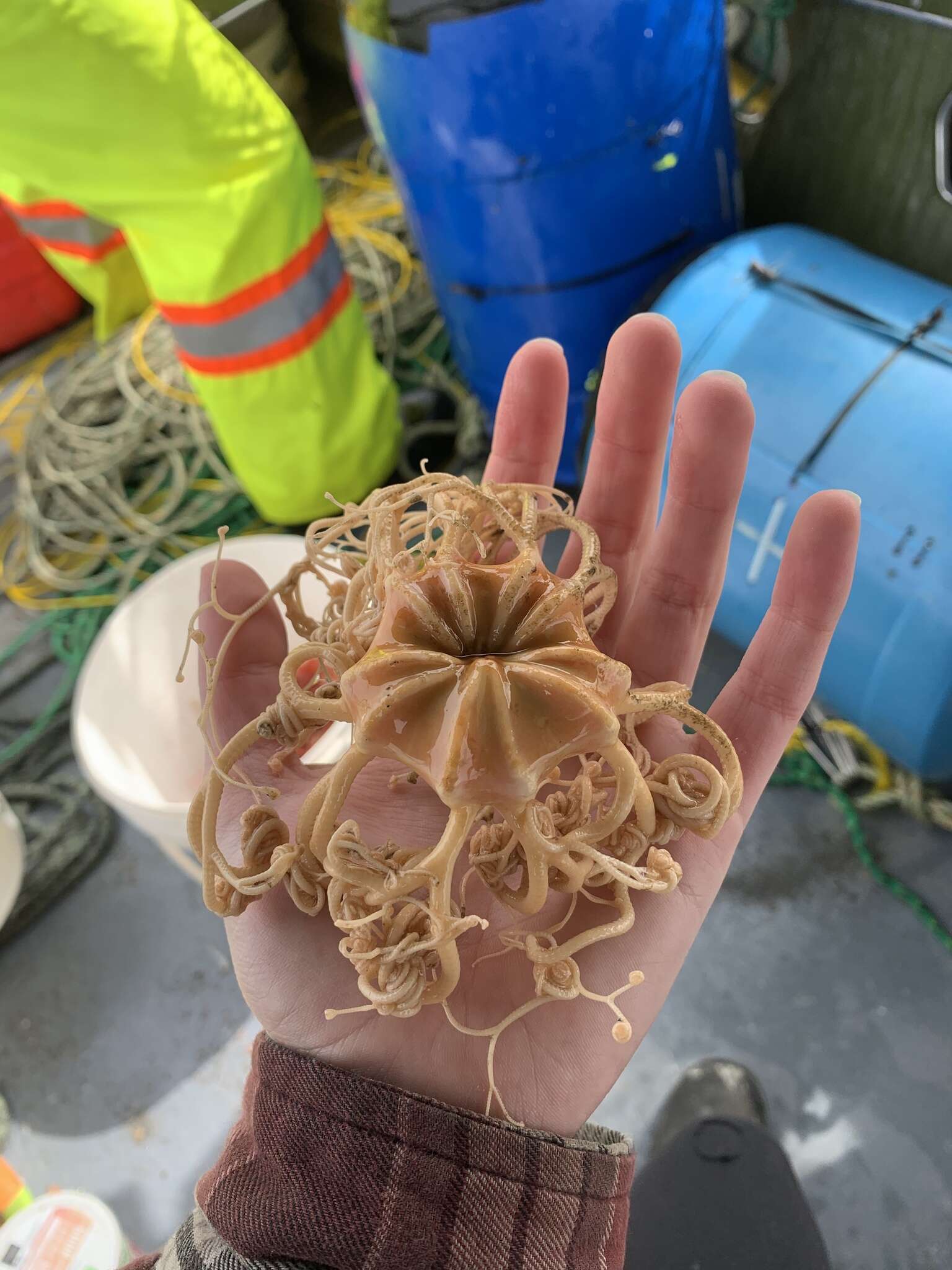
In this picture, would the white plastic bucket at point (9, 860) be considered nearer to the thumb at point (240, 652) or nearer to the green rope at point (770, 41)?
the thumb at point (240, 652)

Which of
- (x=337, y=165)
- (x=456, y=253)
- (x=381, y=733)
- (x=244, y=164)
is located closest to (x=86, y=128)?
(x=244, y=164)

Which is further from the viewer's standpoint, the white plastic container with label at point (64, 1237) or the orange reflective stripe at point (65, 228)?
the orange reflective stripe at point (65, 228)

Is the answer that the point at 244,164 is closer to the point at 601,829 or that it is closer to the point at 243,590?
the point at 243,590

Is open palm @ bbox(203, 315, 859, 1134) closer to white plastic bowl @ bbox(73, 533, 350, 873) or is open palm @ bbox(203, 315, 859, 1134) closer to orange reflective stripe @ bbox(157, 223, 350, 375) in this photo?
white plastic bowl @ bbox(73, 533, 350, 873)

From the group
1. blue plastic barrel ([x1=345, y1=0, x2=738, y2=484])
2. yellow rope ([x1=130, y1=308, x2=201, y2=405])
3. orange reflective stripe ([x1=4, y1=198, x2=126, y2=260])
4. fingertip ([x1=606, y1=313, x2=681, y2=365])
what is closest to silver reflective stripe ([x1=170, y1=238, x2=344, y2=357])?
blue plastic barrel ([x1=345, y1=0, x2=738, y2=484])

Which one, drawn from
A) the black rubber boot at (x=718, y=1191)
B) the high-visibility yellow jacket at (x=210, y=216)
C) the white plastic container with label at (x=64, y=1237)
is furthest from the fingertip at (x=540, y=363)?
the white plastic container with label at (x=64, y=1237)
